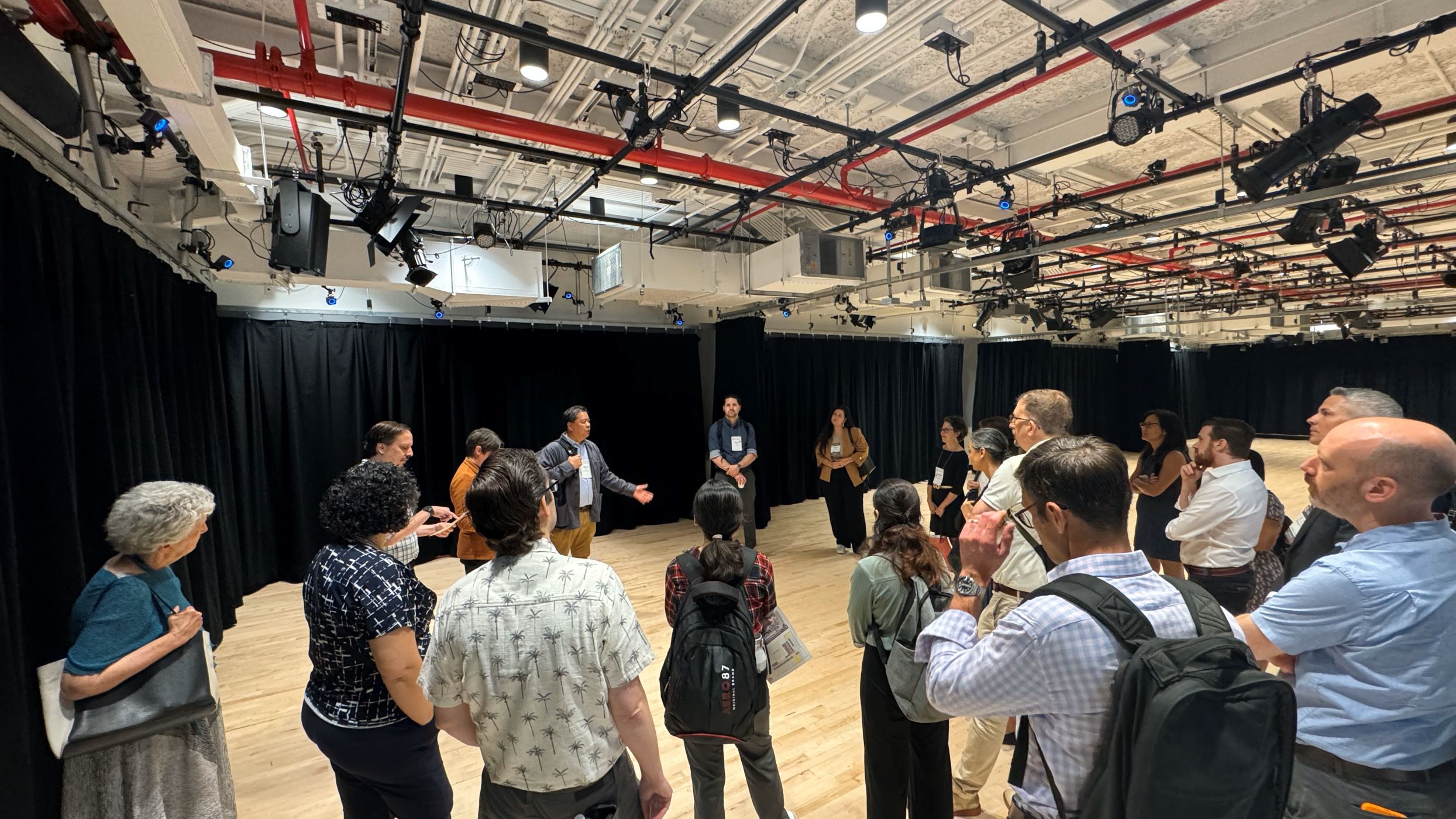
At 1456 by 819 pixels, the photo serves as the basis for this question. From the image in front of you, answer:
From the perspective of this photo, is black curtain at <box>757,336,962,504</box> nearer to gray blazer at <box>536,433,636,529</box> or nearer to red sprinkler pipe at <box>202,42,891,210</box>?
gray blazer at <box>536,433,636,529</box>

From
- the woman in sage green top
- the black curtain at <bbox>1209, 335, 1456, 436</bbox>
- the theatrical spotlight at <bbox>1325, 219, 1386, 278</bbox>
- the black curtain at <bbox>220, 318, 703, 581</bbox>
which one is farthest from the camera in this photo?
the black curtain at <bbox>1209, 335, 1456, 436</bbox>

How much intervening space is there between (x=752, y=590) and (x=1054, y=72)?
255 centimetres

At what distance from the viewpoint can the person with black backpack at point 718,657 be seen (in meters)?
1.58

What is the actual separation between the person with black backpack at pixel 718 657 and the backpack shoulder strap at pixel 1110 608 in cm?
85

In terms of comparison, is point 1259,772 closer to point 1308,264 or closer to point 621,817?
point 621,817

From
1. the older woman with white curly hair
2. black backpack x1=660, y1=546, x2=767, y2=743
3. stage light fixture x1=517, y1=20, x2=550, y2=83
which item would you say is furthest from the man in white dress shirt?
the older woman with white curly hair

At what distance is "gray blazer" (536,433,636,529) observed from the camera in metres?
3.89

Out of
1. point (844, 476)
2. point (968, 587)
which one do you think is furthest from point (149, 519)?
point (844, 476)

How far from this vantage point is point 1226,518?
8.34 ft

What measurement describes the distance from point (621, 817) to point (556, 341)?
5756mm

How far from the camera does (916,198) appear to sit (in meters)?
3.85

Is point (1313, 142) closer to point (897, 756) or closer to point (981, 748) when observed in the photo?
point (981, 748)

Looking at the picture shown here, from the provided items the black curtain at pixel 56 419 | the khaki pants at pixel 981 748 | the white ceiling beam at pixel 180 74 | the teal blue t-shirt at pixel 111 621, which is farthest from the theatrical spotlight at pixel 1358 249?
the black curtain at pixel 56 419

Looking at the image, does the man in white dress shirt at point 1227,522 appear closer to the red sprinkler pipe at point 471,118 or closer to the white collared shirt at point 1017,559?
the white collared shirt at point 1017,559
